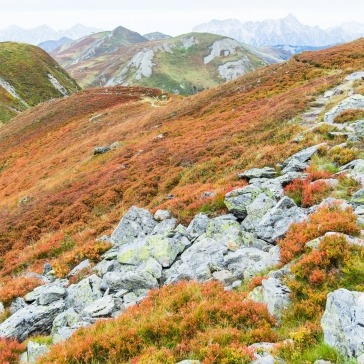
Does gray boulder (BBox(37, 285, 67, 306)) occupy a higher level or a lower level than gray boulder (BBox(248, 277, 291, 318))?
lower

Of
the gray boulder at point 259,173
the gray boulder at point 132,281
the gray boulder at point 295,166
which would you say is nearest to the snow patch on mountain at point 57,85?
the gray boulder at point 259,173

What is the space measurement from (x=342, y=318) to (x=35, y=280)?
11.9 metres

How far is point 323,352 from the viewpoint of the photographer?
616cm

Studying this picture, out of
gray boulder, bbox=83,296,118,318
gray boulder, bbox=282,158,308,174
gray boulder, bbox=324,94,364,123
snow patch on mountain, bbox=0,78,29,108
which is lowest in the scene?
gray boulder, bbox=83,296,118,318

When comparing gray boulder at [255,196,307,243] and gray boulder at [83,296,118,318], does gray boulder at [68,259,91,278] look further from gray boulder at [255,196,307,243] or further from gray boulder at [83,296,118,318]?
gray boulder at [255,196,307,243]

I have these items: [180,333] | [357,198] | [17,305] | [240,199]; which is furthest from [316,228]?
[17,305]

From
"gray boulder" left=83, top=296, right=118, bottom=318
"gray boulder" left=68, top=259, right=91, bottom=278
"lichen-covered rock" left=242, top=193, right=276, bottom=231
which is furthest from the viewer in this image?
"gray boulder" left=68, top=259, right=91, bottom=278

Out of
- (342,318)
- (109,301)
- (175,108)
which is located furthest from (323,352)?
(175,108)

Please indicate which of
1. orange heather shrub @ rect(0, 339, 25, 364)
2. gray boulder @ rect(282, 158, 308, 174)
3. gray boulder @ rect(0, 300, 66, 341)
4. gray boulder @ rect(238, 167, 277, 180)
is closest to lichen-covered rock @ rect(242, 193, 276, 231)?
gray boulder @ rect(282, 158, 308, 174)

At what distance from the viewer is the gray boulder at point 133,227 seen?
15.3 meters

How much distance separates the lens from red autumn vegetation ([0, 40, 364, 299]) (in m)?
18.6

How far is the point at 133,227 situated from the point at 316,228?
26.8ft

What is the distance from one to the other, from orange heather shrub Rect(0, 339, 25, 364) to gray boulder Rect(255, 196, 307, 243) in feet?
25.9

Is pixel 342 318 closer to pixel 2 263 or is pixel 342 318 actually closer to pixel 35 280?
pixel 35 280
